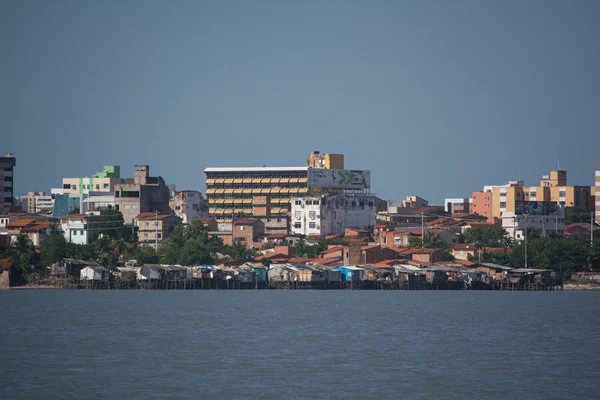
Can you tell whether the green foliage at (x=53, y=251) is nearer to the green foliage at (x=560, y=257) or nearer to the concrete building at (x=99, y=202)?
the concrete building at (x=99, y=202)

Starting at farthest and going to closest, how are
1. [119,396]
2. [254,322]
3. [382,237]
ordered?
[382,237]
[254,322]
[119,396]

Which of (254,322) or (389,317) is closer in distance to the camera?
(254,322)

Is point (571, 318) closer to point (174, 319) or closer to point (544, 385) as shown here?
point (174, 319)

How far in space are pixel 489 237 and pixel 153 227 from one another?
52815 millimetres

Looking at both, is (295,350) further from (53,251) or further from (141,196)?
(141,196)

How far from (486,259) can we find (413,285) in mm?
19614

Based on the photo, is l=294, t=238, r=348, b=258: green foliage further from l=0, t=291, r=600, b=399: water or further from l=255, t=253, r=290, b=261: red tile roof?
l=0, t=291, r=600, b=399: water

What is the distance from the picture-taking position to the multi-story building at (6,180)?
633 ft

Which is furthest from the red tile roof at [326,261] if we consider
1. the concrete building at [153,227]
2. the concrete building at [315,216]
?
the concrete building at [315,216]

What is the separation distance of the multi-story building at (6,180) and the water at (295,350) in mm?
81369

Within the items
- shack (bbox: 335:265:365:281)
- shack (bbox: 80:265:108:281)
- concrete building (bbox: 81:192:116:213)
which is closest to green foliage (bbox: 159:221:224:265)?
shack (bbox: 80:265:108:281)

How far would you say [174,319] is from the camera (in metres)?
90.9

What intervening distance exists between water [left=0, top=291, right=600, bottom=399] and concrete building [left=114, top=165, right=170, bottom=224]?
71.0 meters

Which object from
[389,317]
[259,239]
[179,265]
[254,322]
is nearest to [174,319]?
[254,322]
